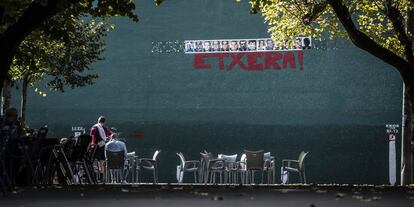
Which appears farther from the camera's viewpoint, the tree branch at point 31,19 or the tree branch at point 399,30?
the tree branch at point 399,30

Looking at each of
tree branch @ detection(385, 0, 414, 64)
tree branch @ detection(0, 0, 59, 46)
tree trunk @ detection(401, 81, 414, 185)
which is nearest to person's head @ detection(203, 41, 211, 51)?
tree trunk @ detection(401, 81, 414, 185)

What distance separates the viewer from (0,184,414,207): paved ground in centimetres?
1098

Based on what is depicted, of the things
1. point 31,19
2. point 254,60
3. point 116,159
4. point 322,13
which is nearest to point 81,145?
point 116,159

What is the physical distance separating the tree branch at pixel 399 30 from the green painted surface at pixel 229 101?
30.9ft

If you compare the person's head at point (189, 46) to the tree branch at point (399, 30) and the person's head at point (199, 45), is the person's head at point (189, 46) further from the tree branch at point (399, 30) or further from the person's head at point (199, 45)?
the tree branch at point (399, 30)

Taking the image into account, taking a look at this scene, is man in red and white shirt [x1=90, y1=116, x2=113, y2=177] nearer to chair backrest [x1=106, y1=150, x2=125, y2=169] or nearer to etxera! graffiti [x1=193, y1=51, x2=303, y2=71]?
chair backrest [x1=106, y1=150, x2=125, y2=169]

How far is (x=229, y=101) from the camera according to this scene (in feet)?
93.7

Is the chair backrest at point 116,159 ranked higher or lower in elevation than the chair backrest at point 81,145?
lower

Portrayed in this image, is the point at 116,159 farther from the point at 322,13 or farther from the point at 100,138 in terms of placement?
the point at 322,13

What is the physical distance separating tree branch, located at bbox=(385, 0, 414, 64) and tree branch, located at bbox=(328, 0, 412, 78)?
780 mm

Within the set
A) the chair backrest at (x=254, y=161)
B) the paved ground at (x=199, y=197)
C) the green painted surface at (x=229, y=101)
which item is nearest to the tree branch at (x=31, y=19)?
the paved ground at (x=199, y=197)

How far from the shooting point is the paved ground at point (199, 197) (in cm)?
1098

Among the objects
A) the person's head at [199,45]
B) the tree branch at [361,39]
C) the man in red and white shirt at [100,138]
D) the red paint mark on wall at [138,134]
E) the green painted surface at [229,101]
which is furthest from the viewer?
the person's head at [199,45]

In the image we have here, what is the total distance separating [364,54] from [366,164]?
11.9 feet
